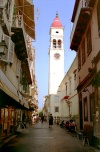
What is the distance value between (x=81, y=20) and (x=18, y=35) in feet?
14.5

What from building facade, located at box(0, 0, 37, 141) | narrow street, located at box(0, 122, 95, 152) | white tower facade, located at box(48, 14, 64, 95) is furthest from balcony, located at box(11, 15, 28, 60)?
white tower facade, located at box(48, 14, 64, 95)

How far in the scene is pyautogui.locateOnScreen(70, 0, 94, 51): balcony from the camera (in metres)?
12.7

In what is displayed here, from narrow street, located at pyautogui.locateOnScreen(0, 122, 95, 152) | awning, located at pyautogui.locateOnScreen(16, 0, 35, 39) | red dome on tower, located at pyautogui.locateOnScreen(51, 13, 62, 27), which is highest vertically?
red dome on tower, located at pyautogui.locateOnScreen(51, 13, 62, 27)

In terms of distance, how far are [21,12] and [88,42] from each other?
25.4ft

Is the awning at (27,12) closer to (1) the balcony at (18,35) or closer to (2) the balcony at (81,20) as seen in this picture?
(1) the balcony at (18,35)

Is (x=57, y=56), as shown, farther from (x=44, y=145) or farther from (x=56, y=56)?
(x=44, y=145)

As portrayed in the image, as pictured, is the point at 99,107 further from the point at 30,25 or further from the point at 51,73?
the point at 51,73

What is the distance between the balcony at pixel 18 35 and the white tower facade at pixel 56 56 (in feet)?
138

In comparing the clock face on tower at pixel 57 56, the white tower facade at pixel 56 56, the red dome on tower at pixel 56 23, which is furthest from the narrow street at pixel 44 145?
the red dome on tower at pixel 56 23

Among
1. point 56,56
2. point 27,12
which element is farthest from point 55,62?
point 27,12

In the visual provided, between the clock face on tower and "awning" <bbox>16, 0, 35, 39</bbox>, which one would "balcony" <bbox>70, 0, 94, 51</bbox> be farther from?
the clock face on tower

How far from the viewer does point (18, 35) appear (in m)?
14.8

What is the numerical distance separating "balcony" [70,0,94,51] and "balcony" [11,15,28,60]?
3.79 meters

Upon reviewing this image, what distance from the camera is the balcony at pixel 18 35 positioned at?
14.3 m
